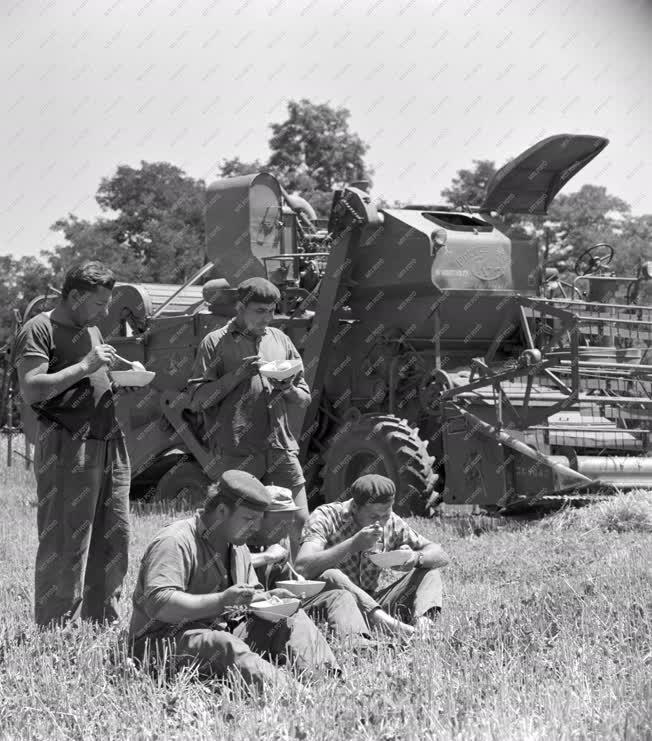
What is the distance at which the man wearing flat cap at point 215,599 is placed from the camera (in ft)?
14.4

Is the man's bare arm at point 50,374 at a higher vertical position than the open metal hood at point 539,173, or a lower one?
lower

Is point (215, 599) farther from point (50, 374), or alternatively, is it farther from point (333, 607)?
point (50, 374)

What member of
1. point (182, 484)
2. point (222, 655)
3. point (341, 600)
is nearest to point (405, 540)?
point (341, 600)

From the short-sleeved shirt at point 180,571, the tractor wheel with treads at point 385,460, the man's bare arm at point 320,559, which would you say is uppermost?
the short-sleeved shirt at point 180,571

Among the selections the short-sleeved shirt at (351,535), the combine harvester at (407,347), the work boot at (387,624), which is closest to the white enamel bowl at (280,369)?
the short-sleeved shirt at (351,535)

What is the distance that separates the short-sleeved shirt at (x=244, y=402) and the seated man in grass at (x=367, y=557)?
2.44ft

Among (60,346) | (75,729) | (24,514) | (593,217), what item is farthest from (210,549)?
(593,217)

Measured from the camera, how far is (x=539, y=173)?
11242mm

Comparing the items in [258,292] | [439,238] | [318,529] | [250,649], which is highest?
[439,238]

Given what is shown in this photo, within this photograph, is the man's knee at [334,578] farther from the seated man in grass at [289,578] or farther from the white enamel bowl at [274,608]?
the white enamel bowl at [274,608]

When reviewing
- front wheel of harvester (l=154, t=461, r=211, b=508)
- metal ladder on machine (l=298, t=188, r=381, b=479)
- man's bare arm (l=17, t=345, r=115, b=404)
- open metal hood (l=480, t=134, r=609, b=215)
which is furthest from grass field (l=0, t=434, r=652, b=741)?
front wheel of harvester (l=154, t=461, r=211, b=508)

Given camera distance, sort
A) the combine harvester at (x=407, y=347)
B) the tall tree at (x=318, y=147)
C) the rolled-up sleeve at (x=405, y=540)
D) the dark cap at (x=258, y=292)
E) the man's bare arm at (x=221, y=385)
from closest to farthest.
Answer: the rolled-up sleeve at (x=405, y=540)
the dark cap at (x=258, y=292)
the man's bare arm at (x=221, y=385)
the combine harvester at (x=407, y=347)
the tall tree at (x=318, y=147)

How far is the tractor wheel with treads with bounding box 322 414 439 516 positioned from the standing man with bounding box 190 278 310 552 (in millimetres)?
3666

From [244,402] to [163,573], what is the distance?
2.10m
